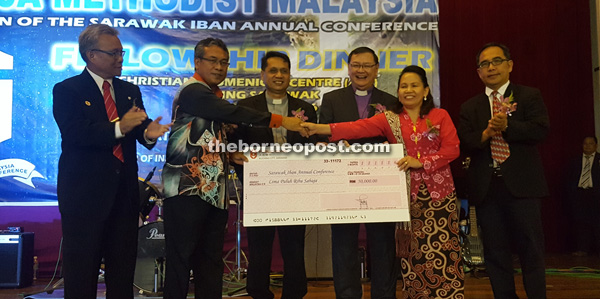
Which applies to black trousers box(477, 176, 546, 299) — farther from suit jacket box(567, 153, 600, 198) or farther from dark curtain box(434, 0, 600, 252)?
suit jacket box(567, 153, 600, 198)

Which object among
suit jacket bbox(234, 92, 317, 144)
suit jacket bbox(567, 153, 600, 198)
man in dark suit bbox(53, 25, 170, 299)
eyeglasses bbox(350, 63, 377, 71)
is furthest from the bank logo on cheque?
suit jacket bbox(567, 153, 600, 198)

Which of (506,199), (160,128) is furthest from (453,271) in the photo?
(160,128)

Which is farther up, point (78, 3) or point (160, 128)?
point (78, 3)

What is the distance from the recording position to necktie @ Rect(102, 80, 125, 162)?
8.09 feet

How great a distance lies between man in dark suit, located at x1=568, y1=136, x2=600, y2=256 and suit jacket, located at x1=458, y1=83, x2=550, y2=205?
14.5 ft

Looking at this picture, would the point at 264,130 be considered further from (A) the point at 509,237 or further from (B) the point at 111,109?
(A) the point at 509,237

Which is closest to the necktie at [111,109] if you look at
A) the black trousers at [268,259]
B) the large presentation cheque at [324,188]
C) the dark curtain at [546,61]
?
the large presentation cheque at [324,188]

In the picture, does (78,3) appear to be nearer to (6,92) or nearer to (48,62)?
(48,62)

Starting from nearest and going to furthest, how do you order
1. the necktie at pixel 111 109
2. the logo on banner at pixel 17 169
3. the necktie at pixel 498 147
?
the necktie at pixel 111 109, the necktie at pixel 498 147, the logo on banner at pixel 17 169

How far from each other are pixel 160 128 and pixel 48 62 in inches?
139

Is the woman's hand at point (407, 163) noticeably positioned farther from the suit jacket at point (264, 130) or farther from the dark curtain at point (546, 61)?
the dark curtain at point (546, 61)

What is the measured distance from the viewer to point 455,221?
9.36 ft

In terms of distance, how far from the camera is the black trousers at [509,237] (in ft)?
9.78

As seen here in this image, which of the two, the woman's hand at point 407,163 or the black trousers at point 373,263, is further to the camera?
the black trousers at point 373,263
